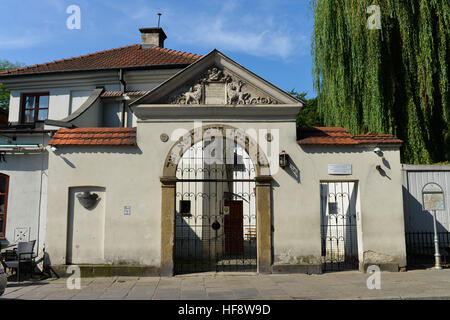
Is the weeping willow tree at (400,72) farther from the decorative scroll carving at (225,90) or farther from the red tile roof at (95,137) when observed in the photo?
the red tile roof at (95,137)

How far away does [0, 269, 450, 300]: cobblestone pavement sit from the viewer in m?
6.81

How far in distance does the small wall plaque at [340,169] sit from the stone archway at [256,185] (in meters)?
1.68

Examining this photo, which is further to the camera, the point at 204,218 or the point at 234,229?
the point at 234,229

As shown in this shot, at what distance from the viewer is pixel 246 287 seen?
24.9 feet

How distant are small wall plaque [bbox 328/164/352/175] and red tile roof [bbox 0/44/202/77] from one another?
7.64 metres

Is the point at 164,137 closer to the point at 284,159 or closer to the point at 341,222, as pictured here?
the point at 284,159

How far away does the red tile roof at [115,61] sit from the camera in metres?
14.3

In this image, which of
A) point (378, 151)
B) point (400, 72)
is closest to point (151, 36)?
point (400, 72)

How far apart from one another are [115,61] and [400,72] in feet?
38.0

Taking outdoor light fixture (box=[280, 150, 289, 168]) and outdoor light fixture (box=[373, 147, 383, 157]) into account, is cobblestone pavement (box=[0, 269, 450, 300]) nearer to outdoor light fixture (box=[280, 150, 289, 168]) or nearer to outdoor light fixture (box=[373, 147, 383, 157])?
outdoor light fixture (box=[280, 150, 289, 168])

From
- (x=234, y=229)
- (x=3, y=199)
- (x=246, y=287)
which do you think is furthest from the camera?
(x=234, y=229)

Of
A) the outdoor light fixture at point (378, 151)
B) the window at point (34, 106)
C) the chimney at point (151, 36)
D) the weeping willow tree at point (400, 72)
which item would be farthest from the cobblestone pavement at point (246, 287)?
the chimney at point (151, 36)
